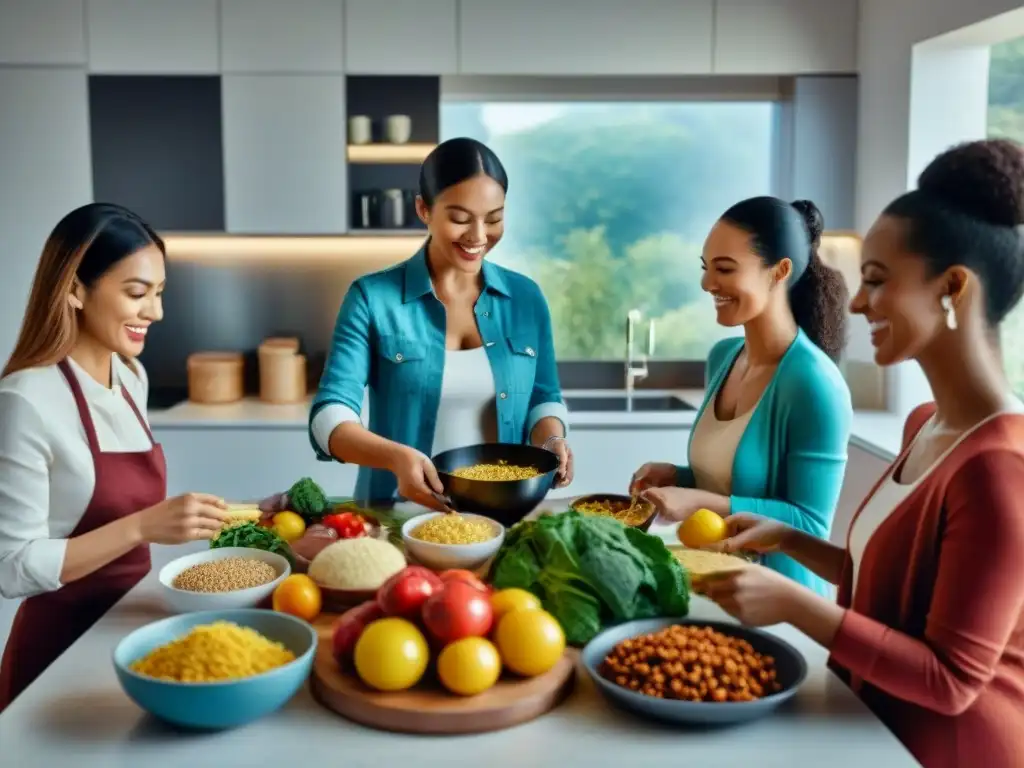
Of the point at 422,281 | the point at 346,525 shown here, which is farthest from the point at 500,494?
the point at 422,281

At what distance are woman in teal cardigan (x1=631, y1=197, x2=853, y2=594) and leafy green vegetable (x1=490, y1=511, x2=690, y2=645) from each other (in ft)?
1.22

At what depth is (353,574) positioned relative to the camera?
1563mm

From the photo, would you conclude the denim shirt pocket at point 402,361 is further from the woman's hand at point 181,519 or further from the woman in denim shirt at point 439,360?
the woman's hand at point 181,519

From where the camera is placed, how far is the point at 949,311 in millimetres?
1260

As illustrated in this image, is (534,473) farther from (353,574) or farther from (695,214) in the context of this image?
(695,214)

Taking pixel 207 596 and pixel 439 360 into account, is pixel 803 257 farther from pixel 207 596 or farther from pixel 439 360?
pixel 207 596

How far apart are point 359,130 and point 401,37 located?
39 cm

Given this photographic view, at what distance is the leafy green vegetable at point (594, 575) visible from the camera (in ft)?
4.66

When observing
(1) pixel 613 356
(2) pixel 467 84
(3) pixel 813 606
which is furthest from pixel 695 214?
(3) pixel 813 606

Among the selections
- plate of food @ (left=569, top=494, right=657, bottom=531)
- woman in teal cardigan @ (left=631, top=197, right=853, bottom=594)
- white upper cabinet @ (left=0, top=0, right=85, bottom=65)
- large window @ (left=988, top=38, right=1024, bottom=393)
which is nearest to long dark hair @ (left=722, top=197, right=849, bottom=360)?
woman in teal cardigan @ (left=631, top=197, right=853, bottom=594)

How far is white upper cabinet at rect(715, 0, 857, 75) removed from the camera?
12.8ft

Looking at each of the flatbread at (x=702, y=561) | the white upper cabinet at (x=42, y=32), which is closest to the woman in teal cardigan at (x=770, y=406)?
the flatbread at (x=702, y=561)

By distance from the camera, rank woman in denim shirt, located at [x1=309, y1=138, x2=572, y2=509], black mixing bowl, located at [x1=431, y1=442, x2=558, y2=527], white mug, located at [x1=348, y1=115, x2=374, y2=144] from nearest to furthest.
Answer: black mixing bowl, located at [x1=431, y1=442, x2=558, y2=527]
woman in denim shirt, located at [x1=309, y1=138, x2=572, y2=509]
white mug, located at [x1=348, y1=115, x2=374, y2=144]

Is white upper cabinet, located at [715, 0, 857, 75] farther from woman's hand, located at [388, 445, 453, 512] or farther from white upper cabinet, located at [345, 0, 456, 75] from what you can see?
woman's hand, located at [388, 445, 453, 512]
